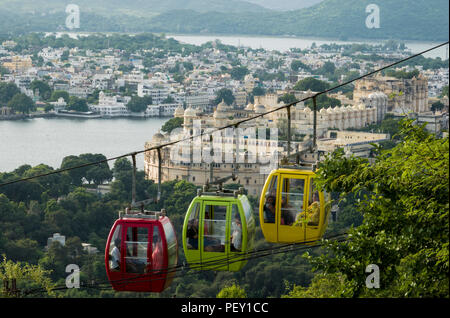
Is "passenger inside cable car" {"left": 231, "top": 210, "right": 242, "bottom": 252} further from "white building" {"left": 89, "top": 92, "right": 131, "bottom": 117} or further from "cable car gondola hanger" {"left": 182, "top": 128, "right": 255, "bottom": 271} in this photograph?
"white building" {"left": 89, "top": 92, "right": 131, "bottom": 117}

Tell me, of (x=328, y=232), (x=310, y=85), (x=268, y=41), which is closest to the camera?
(x=328, y=232)

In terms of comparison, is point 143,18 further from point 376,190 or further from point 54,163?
point 376,190

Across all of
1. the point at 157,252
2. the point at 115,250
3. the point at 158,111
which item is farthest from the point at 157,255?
the point at 158,111

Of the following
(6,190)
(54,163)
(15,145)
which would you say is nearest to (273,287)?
(6,190)

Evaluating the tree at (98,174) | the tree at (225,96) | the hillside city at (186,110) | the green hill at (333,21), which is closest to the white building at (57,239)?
the hillside city at (186,110)

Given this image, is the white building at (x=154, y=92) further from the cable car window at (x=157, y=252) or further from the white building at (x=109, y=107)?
the cable car window at (x=157, y=252)

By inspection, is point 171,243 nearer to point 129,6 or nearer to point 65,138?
point 65,138
